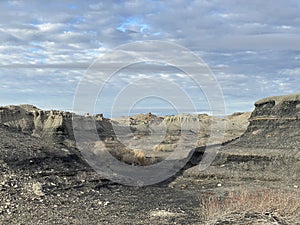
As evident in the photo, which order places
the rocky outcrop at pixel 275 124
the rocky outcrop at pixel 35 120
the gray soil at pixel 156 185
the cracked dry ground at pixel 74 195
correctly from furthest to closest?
1. the rocky outcrop at pixel 35 120
2. the rocky outcrop at pixel 275 124
3. the gray soil at pixel 156 185
4. the cracked dry ground at pixel 74 195

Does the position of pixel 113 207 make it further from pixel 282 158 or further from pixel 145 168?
pixel 145 168

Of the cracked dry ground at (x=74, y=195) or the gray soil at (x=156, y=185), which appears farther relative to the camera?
the gray soil at (x=156, y=185)

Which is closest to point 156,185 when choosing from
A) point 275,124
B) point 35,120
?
point 275,124

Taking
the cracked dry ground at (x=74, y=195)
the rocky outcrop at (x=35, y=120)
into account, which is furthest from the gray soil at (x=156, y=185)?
the rocky outcrop at (x=35, y=120)

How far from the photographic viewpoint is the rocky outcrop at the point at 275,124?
888 inches

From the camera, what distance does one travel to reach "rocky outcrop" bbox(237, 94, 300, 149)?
74.0 ft

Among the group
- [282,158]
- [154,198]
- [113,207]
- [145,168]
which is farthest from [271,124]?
[113,207]

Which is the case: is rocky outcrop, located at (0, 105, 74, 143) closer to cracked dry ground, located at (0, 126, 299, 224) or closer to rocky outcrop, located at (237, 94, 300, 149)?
rocky outcrop, located at (237, 94, 300, 149)

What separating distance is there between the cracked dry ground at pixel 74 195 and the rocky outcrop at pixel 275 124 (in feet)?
15.1

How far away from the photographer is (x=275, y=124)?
24.3 m

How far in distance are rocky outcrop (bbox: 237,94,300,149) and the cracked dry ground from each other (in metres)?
4.61

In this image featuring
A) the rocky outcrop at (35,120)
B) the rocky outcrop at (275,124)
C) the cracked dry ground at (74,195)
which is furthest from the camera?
the rocky outcrop at (35,120)

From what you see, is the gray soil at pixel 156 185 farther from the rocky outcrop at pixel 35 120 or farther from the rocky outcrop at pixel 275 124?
the rocky outcrop at pixel 35 120

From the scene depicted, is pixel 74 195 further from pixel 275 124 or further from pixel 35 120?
pixel 35 120
